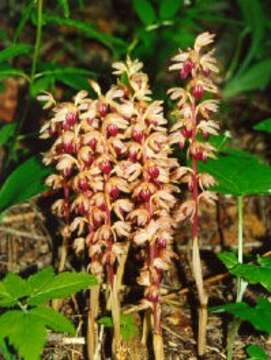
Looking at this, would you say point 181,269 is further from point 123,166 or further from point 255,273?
point 123,166

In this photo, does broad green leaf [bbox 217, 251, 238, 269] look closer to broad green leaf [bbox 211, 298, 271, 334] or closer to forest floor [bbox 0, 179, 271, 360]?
broad green leaf [bbox 211, 298, 271, 334]

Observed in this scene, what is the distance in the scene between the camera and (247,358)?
110 inches

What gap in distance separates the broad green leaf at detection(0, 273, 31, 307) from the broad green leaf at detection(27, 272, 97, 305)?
0.15 feet

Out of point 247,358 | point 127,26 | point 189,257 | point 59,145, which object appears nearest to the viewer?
point 59,145

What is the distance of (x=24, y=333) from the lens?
2.27m

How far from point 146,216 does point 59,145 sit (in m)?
0.43

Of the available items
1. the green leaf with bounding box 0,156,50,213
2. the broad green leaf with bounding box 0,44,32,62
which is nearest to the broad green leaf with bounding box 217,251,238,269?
the green leaf with bounding box 0,156,50,213

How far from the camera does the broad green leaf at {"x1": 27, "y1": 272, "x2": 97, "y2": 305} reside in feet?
8.00

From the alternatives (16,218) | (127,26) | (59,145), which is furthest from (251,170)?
(127,26)

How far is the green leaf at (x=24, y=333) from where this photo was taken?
2.18 meters

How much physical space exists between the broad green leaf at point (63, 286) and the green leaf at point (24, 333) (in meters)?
0.08

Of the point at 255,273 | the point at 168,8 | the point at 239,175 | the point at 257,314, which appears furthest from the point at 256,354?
the point at 168,8

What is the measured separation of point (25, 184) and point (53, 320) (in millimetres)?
971

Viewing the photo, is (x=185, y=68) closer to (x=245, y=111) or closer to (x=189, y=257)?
(x=189, y=257)
